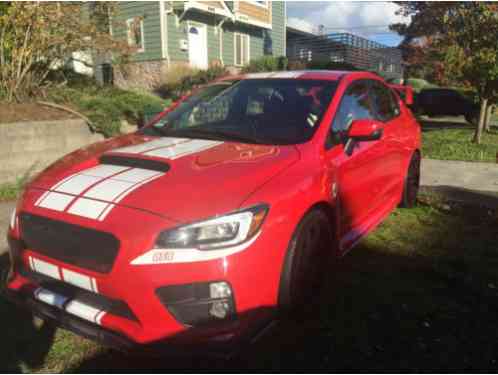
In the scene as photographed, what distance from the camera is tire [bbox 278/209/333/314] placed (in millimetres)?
2305

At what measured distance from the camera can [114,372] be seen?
7.59 ft

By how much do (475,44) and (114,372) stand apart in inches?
378

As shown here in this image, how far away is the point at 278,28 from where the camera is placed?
21.1 m

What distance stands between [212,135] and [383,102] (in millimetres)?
2150

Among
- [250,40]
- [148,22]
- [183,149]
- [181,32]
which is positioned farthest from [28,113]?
[250,40]

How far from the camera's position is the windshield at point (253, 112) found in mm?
3057

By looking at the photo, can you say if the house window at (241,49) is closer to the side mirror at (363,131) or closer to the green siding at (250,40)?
the green siding at (250,40)

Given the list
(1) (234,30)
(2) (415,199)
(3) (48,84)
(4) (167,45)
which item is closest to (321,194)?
(2) (415,199)

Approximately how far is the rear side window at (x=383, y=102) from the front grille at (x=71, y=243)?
289 cm

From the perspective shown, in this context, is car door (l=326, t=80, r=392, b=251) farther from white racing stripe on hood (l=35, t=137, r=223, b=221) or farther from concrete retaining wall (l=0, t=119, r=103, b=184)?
concrete retaining wall (l=0, t=119, r=103, b=184)

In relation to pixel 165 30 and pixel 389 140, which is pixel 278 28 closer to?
pixel 165 30

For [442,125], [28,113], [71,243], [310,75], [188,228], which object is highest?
[310,75]

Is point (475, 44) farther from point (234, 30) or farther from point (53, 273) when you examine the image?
point (234, 30)

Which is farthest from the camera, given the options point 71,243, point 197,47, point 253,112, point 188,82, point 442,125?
point 197,47
